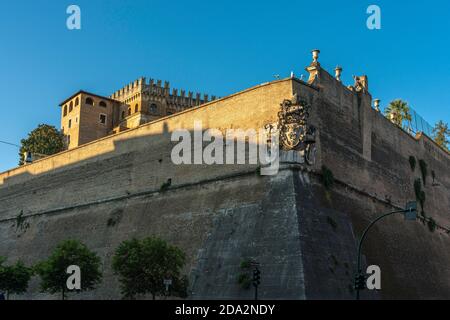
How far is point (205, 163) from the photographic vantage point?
3619cm

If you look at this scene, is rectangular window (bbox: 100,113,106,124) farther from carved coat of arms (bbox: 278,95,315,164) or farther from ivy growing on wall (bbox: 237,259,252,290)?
ivy growing on wall (bbox: 237,259,252,290)

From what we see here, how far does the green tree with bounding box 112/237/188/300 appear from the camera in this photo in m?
29.5

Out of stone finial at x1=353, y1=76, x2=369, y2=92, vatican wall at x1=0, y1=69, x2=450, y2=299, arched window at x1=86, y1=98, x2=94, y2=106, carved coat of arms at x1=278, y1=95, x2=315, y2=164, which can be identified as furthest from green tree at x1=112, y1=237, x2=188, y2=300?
arched window at x1=86, y1=98, x2=94, y2=106

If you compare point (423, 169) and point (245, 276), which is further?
point (423, 169)

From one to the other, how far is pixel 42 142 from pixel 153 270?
157ft

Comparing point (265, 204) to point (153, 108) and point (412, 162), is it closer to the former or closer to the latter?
point (412, 162)

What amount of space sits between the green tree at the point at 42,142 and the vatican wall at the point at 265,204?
22.7m

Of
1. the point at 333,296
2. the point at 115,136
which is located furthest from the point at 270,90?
the point at 115,136

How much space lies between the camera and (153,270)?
2947 centimetres

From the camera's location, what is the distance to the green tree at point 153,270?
29516mm

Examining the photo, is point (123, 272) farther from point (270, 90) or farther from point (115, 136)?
point (115, 136)

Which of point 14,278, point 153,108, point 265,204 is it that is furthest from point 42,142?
point 265,204
